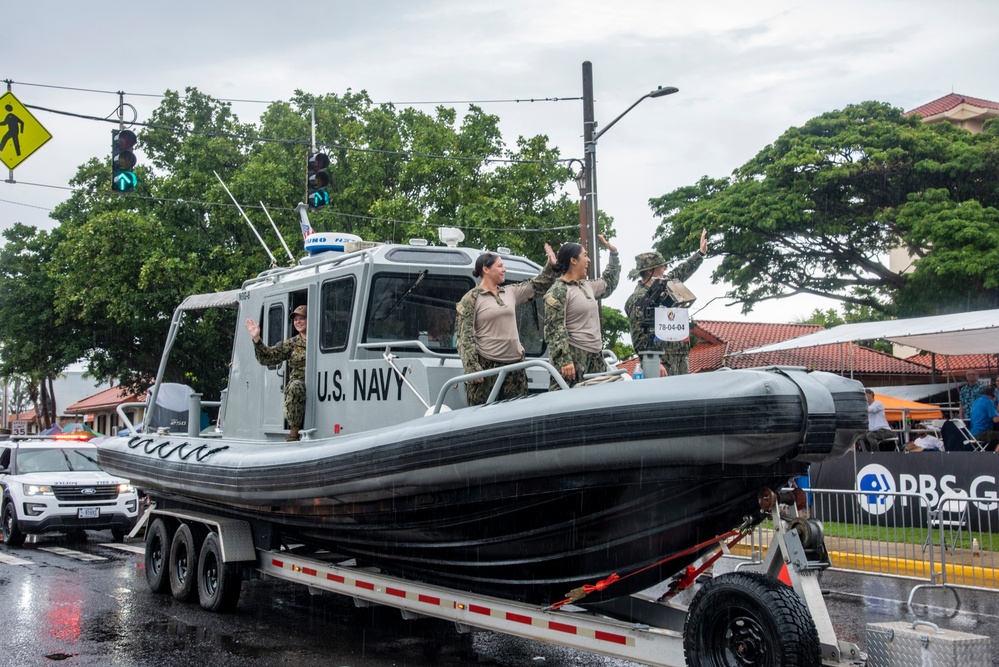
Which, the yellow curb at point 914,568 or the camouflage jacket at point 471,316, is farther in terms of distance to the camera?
the yellow curb at point 914,568

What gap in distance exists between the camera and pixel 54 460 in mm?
15773

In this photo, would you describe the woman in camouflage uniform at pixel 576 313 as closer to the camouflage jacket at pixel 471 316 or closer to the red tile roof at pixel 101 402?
the camouflage jacket at pixel 471 316

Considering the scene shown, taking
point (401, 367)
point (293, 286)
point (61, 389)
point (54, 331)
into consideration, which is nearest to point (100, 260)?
point (54, 331)

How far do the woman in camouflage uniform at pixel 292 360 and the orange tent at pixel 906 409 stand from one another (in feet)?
50.9

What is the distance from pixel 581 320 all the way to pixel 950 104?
48.9 meters

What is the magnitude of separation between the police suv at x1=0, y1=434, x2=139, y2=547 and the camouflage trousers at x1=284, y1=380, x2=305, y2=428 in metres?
6.76

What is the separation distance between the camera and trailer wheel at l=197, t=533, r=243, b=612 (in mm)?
8758

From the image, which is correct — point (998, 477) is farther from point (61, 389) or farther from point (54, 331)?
point (61, 389)

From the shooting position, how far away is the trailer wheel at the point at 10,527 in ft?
47.0

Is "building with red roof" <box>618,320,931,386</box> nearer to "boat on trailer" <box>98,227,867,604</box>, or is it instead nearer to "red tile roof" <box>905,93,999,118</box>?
"red tile roof" <box>905,93,999,118</box>

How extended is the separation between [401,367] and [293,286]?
189 cm

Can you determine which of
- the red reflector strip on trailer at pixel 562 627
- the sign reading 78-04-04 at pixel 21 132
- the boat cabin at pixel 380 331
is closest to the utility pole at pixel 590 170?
the boat cabin at pixel 380 331

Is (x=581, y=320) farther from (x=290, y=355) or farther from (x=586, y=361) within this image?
(x=290, y=355)

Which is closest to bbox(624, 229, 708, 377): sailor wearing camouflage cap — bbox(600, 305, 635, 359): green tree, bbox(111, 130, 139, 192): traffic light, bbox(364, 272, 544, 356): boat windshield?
bbox(364, 272, 544, 356): boat windshield
